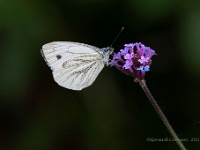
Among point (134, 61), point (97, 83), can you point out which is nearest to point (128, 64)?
point (134, 61)

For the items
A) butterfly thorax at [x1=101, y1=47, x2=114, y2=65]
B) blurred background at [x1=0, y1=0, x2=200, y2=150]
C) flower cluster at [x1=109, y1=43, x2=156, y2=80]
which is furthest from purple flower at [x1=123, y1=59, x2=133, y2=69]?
blurred background at [x1=0, y1=0, x2=200, y2=150]

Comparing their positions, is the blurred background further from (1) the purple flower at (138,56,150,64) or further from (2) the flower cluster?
(1) the purple flower at (138,56,150,64)

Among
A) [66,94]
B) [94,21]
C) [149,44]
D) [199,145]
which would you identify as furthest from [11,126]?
[199,145]

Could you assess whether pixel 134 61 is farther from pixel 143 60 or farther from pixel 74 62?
pixel 74 62

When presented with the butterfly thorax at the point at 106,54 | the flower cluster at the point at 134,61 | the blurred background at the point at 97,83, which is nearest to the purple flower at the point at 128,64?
the flower cluster at the point at 134,61

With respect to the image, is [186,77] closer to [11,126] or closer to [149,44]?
[149,44]

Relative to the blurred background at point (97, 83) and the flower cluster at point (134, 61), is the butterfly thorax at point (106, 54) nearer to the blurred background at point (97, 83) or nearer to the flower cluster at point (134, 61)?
the flower cluster at point (134, 61)

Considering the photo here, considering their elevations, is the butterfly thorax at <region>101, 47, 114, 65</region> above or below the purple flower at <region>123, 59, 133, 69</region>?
above

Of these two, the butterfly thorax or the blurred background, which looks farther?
the blurred background
